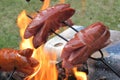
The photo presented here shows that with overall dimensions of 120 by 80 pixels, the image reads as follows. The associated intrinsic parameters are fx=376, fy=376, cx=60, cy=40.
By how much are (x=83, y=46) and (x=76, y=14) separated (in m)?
3.62

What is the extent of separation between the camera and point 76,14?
6.03 m

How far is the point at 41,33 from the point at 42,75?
0.86 meters

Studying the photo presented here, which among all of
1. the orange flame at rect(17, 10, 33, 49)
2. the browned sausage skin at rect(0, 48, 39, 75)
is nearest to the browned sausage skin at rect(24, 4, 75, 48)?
the browned sausage skin at rect(0, 48, 39, 75)

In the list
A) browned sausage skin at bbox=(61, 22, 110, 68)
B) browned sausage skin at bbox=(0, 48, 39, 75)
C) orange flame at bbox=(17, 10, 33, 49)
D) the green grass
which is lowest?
the green grass

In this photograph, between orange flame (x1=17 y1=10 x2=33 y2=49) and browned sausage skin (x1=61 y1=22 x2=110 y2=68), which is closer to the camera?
browned sausage skin (x1=61 y1=22 x2=110 y2=68)

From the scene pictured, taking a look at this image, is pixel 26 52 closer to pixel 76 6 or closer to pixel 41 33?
pixel 41 33

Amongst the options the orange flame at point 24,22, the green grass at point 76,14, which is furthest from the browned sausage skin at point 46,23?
the green grass at point 76,14

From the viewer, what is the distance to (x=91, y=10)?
607 cm

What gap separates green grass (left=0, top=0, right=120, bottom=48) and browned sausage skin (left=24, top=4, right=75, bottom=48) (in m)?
2.57

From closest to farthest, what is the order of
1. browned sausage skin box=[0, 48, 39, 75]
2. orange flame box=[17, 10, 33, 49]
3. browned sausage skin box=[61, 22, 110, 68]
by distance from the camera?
browned sausage skin box=[61, 22, 110, 68]
browned sausage skin box=[0, 48, 39, 75]
orange flame box=[17, 10, 33, 49]

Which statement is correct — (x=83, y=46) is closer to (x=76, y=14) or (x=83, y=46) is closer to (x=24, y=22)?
(x=24, y=22)

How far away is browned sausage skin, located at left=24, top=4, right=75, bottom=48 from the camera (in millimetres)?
2715

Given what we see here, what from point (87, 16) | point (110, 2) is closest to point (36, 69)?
point (87, 16)

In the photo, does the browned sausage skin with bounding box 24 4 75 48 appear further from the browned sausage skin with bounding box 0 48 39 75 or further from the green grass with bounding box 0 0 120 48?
the green grass with bounding box 0 0 120 48
